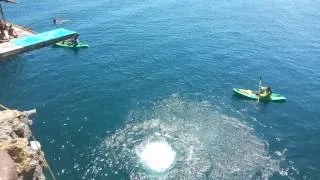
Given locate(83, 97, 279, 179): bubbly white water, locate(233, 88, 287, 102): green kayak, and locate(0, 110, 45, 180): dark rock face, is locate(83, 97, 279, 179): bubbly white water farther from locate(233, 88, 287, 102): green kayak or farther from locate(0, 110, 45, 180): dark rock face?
locate(0, 110, 45, 180): dark rock face

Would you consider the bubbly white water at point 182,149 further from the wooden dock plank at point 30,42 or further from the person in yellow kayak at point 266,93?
the wooden dock plank at point 30,42

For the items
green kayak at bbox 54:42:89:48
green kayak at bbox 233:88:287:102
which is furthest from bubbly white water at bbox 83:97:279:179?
green kayak at bbox 54:42:89:48

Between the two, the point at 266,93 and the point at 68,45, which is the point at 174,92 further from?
the point at 68,45

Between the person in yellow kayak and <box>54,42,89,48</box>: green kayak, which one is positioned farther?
<box>54,42,89,48</box>: green kayak

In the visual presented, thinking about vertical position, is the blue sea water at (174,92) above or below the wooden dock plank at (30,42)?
below

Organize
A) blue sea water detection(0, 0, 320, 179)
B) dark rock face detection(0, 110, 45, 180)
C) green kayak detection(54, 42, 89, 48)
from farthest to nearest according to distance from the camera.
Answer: green kayak detection(54, 42, 89, 48) < blue sea water detection(0, 0, 320, 179) < dark rock face detection(0, 110, 45, 180)

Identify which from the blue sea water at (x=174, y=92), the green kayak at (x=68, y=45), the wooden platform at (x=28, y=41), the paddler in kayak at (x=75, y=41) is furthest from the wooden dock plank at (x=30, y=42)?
the blue sea water at (x=174, y=92)
